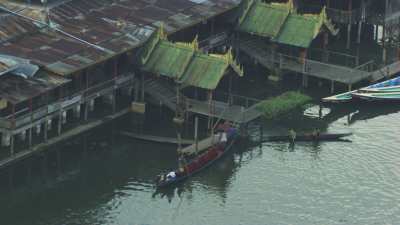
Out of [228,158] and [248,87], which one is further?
[248,87]

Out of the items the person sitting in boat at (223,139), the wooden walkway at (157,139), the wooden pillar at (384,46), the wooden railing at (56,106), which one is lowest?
the wooden walkway at (157,139)

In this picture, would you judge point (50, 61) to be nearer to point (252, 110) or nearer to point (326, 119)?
point (252, 110)

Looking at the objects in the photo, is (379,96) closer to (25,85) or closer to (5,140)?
(25,85)

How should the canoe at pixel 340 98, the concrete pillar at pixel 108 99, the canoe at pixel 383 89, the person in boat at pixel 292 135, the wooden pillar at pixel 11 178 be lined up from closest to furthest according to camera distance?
the wooden pillar at pixel 11 178 → the person in boat at pixel 292 135 → the concrete pillar at pixel 108 99 → the canoe at pixel 340 98 → the canoe at pixel 383 89

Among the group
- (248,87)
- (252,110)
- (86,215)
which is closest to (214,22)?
(248,87)

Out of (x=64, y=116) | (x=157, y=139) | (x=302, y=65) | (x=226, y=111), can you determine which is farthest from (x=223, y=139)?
(x=302, y=65)

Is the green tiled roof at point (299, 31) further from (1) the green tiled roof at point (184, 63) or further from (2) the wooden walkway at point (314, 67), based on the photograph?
(1) the green tiled roof at point (184, 63)

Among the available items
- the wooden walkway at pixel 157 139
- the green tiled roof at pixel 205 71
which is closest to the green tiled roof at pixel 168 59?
the green tiled roof at pixel 205 71

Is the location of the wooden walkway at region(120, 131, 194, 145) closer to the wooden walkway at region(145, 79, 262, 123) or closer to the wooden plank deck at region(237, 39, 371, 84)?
the wooden walkway at region(145, 79, 262, 123)
